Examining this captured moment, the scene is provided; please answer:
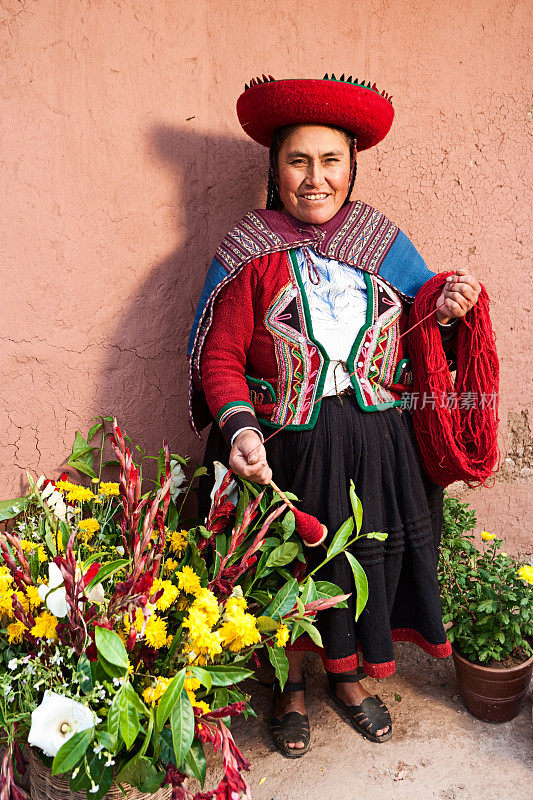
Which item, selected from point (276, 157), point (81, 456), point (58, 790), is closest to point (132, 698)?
point (58, 790)

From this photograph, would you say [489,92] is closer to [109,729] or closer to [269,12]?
[269,12]

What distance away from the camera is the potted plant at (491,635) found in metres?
2.04

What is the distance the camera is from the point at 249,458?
5.52 ft

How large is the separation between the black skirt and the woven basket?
590mm

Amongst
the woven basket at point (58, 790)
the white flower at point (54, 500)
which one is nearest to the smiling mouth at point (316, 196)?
the white flower at point (54, 500)

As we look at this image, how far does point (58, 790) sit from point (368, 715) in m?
0.99

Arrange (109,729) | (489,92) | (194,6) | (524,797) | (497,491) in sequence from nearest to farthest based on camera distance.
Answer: (109,729)
(524,797)
(194,6)
(489,92)
(497,491)

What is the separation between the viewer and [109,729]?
1.26 meters

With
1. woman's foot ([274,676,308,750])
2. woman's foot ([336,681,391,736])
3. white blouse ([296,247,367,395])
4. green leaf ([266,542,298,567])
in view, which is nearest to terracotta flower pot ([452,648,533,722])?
woman's foot ([336,681,391,736])

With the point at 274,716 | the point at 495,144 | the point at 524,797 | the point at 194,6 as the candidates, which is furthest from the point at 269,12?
the point at 524,797

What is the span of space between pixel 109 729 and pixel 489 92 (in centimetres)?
238

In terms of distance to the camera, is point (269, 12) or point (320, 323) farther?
point (269, 12)

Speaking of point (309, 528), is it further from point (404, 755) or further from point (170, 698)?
point (404, 755)

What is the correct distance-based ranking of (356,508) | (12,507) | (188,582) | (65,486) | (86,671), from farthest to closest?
(12,507) → (65,486) → (356,508) → (188,582) → (86,671)
